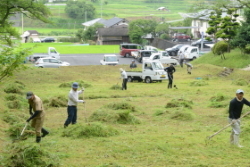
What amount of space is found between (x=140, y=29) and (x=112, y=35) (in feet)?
25.1

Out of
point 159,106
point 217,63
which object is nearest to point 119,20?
point 217,63

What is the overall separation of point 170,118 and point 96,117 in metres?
3.17

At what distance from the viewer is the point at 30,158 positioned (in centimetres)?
1037

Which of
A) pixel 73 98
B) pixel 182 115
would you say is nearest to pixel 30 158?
pixel 73 98

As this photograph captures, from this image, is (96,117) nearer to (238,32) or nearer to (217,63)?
(238,32)

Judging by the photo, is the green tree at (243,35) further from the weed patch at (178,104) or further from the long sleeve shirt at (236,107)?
the long sleeve shirt at (236,107)

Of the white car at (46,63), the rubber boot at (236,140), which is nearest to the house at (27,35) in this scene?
the white car at (46,63)

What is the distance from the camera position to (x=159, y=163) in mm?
10938

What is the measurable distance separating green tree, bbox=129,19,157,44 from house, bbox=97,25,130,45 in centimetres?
342

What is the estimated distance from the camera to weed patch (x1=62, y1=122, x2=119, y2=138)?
45.4 ft

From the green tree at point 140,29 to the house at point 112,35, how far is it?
135 inches

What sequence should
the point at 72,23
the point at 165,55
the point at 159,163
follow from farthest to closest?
the point at 72,23 < the point at 165,55 < the point at 159,163

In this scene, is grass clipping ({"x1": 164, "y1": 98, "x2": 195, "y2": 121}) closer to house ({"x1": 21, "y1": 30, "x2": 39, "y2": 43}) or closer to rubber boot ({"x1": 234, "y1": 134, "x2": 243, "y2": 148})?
rubber boot ({"x1": 234, "y1": 134, "x2": 243, "y2": 148})

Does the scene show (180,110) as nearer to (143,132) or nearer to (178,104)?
(178,104)
